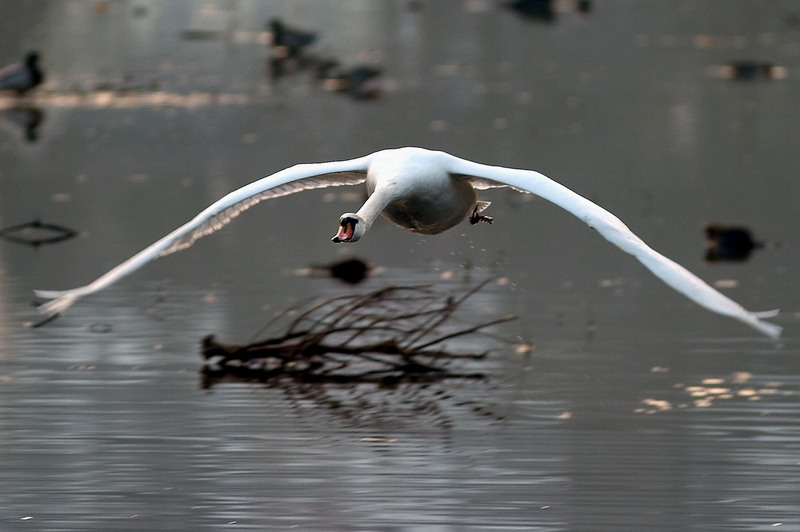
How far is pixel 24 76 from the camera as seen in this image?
116 ft

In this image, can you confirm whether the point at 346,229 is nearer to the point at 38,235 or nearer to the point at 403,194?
the point at 403,194

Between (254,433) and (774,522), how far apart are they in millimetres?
3762

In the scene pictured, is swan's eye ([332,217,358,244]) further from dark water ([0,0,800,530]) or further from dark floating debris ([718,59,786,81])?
dark floating debris ([718,59,786,81])

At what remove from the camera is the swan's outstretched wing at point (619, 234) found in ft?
27.3

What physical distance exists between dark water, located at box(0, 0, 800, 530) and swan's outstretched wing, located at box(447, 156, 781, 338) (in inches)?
62.5

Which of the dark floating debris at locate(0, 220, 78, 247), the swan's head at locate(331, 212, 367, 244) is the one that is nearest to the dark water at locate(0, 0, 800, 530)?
the dark floating debris at locate(0, 220, 78, 247)

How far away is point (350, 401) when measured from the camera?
42.5 feet

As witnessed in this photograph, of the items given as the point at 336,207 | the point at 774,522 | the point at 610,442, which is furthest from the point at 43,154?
the point at 774,522

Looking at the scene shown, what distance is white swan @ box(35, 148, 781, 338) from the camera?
995 centimetres

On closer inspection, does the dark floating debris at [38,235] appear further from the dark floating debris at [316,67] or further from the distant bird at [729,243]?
the dark floating debris at [316,67]

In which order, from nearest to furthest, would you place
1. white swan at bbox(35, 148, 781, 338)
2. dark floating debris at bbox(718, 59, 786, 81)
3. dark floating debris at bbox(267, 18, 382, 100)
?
white swan at bbox(35, 148, 781, 338)
dark floating debris at bbox(267, 18, 382, 100)
dark floating debris at bbox(718, 59, 786, 81)

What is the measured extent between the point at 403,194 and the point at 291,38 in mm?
33538

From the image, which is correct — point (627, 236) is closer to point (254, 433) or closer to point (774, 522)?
point (774, 522)

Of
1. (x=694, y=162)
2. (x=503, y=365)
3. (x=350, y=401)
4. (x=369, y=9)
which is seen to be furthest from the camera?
(x=369, y=9)
